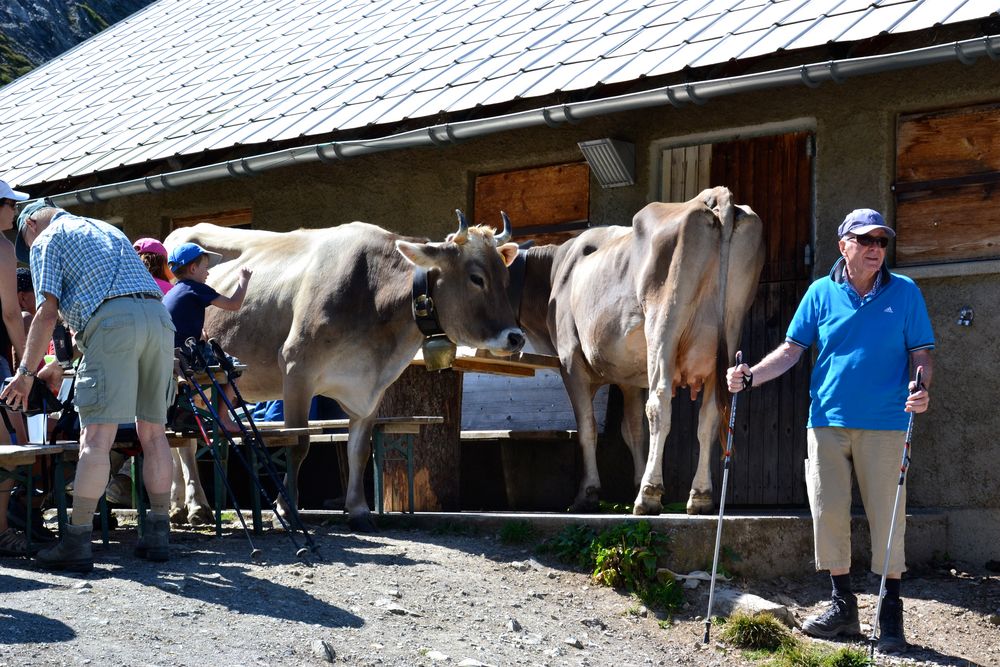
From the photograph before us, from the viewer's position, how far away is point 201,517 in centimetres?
935

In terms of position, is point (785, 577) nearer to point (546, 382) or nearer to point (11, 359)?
point (546, 382)

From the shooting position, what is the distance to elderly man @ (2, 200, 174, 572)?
675 cm

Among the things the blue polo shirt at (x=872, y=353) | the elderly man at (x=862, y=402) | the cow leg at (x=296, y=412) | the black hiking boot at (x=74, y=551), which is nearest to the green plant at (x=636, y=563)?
the elderly man at (x=862, y=402)

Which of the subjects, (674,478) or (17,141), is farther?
(17,141)

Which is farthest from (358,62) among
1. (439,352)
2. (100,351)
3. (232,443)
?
(100,351)

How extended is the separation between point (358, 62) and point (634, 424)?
17.0 feet

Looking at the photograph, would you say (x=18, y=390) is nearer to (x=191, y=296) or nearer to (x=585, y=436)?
(x=191, y=296)

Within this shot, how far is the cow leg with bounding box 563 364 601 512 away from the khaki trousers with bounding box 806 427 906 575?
8.41ft

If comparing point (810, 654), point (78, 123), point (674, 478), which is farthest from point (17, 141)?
point (810, 654)

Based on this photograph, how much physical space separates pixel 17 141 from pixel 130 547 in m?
8.69

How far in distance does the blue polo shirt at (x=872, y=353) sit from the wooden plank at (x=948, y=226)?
2376mm

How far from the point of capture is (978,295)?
8.84m

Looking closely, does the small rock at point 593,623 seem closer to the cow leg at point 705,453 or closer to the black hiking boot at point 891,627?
the black hiking boot at point 891,627

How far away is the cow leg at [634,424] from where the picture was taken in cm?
966
